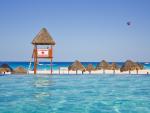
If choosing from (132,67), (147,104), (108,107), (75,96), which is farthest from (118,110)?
(132,67)

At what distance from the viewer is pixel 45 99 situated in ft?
83.9

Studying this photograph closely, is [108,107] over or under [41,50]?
under

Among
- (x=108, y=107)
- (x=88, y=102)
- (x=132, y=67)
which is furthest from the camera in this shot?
(x=132, y=67)

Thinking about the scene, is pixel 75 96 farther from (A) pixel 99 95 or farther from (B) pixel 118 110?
(B) pixel 118 110

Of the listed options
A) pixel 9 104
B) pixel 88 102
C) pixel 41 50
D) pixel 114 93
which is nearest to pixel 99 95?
pixel 114 93

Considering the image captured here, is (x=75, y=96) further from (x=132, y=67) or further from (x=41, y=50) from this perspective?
(x=132, y=67)

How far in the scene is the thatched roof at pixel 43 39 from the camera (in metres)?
49.3

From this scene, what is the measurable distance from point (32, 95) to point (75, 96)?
3.42 metres

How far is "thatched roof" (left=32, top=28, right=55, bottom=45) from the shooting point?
49344 millimetres

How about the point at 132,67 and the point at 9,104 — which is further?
the point at 132,67

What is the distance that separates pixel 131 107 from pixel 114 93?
7.25 metres

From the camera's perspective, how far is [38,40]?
4959 cm

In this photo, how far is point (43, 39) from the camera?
49562 mm

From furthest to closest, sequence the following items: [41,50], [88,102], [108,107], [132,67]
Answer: [132,67] < [41,50] < [88,102] < [108,107]
